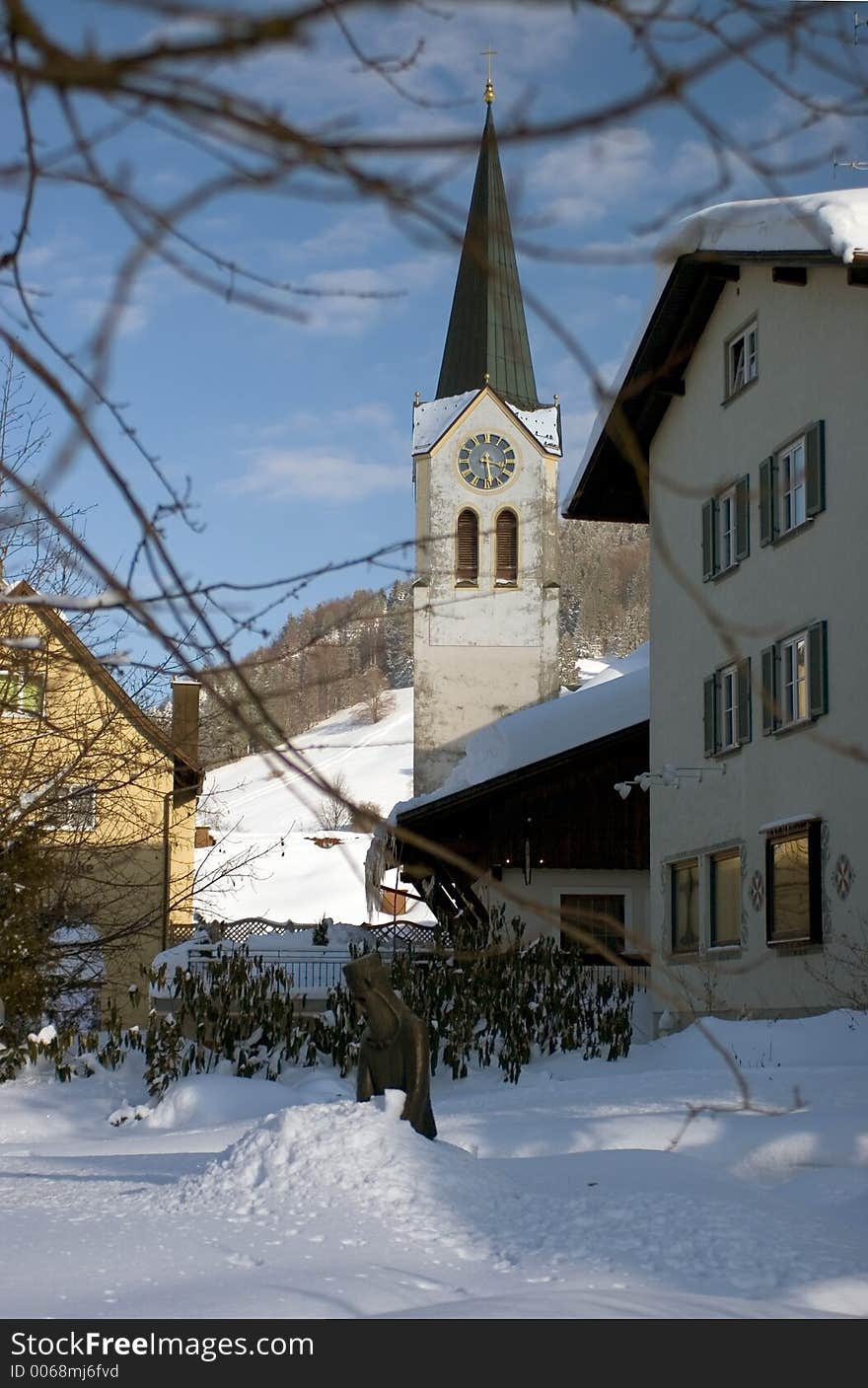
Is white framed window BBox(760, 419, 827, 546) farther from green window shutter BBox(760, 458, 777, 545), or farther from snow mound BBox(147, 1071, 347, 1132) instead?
snow mound BBox(147, 1071, 347, 1132)

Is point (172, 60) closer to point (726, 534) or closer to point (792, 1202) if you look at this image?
point (792, 1202)

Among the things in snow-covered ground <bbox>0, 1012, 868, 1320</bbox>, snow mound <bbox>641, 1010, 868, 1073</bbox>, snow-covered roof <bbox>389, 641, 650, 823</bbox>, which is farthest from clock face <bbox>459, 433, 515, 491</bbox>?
snow-covered ground <bbox>0, 1012, 868, 1320</bbox>

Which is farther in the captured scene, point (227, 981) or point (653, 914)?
point (653, 914)

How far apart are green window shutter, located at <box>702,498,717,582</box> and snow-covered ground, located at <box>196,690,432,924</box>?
472 cm

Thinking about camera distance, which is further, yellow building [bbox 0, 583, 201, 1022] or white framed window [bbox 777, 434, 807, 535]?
white framed window [bbox 777, 434, 807, 535]

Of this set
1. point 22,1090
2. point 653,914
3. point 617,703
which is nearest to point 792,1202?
point 22,1090

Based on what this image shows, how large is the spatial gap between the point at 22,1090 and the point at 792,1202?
966 centimetres

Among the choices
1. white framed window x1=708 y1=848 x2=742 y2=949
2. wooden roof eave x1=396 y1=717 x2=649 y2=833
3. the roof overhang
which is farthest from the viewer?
wooden roof eave x1=396 y1=717 x2=649 y2=833

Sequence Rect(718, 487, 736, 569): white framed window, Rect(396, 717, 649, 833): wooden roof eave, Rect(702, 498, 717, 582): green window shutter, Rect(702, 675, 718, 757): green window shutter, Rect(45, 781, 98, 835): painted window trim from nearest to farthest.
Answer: Rect(45, 781, 98, 835): painted window trim
Rect(718, 487, 736, 569): white framed window
Rect(702, 675, 718, 757): green window shutter
Rect(702, 498, 717, 582): green window shutter
Rect(396, 717, 649, 833): wooden roof eave

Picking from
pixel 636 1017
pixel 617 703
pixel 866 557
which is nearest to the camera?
pixel 866 557

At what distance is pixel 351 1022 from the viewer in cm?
1900

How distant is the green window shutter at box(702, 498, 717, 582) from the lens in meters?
20.2

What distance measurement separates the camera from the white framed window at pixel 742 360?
1931 cm

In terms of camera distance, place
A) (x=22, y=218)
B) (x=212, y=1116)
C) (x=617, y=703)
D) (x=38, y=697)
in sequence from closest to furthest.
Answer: (x=22, y=218)
(x=38, y=697)
(x=212, y=1116)
(x=617, y=703)
